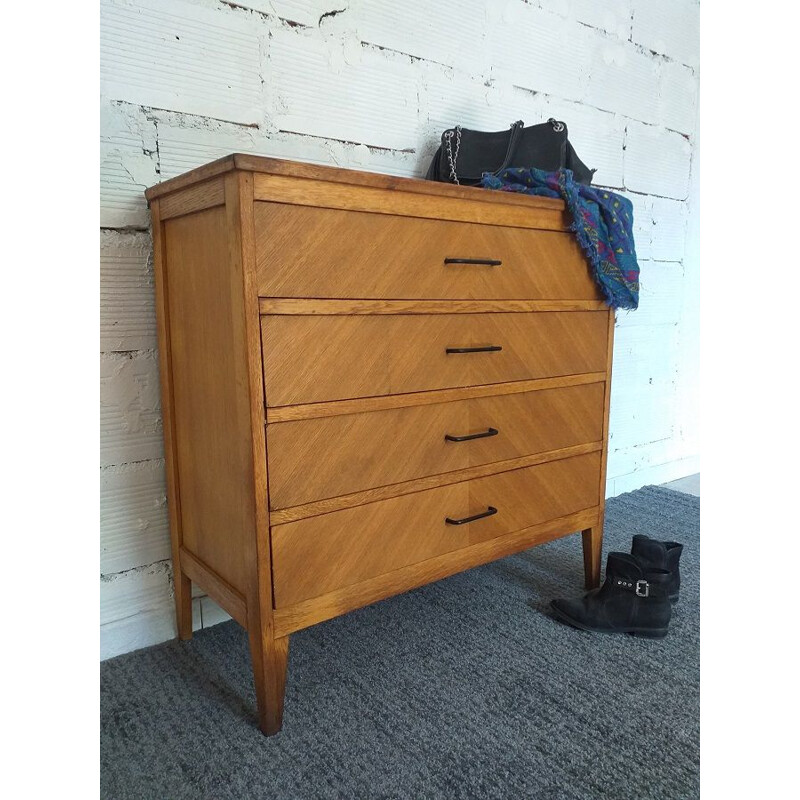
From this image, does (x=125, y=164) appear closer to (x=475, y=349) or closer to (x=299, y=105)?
(x=299, y=105)

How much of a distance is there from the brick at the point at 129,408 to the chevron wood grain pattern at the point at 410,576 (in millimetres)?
556

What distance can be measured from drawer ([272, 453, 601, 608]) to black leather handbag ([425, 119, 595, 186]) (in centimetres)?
77

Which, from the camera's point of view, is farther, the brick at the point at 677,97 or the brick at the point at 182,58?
the brick at the point at 677,97

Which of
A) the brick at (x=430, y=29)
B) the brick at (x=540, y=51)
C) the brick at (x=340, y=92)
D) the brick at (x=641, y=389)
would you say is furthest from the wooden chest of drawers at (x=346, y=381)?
the brick at (x=641, y=389)

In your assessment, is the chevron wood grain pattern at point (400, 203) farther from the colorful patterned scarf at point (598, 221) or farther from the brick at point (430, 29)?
the brick at point (430, 29)

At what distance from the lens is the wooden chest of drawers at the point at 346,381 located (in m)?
1.17

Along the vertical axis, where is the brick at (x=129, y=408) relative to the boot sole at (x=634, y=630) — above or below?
above

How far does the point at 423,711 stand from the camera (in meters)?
1.28

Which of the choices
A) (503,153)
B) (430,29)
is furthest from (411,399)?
(430,29)

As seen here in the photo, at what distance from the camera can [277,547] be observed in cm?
120

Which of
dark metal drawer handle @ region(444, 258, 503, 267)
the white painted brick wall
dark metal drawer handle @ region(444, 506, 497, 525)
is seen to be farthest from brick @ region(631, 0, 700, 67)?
dark metal drawer handle @ region(444, 506, 497, 525)

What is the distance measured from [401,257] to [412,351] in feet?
0.61
